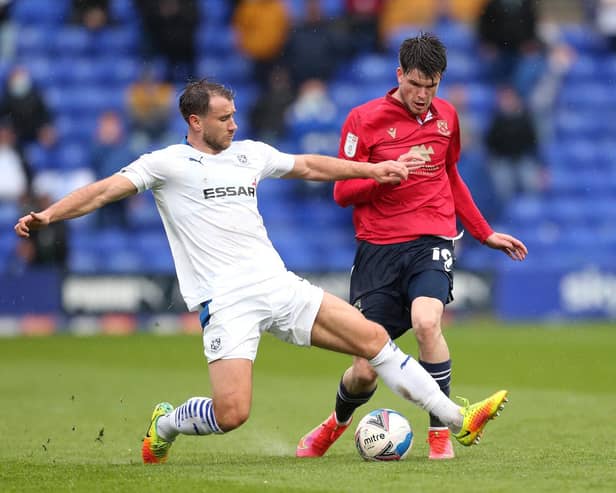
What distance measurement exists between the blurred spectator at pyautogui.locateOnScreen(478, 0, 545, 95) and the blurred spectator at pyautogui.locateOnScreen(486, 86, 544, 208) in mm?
627

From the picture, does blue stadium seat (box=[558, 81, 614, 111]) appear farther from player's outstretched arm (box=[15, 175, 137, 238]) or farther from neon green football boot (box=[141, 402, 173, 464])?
player's outstretched arm (box=[15, 175, 137, 238])

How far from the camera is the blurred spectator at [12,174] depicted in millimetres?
18547

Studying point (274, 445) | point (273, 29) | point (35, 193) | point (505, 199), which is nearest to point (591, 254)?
point (505, 199)

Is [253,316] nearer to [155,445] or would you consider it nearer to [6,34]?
[155,445]

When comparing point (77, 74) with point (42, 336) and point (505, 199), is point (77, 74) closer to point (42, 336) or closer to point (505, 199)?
point (42, 336)

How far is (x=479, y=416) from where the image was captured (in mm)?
7336

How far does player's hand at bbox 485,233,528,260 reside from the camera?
27.2ft

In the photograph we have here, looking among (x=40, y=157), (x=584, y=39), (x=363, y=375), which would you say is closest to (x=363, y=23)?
(x=584, y=39)

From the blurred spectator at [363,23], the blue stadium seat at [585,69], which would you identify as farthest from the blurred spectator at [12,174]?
the blue stadium seat at [585,69]

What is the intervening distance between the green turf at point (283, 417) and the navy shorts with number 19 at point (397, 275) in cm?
87

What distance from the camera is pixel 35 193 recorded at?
18094 mm

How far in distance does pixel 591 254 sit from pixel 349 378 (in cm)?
1303

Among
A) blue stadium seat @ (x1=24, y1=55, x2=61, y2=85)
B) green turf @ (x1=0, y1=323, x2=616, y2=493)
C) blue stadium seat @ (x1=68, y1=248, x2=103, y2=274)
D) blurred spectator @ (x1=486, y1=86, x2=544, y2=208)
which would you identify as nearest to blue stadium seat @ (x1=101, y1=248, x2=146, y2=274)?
blue stadium seat @ (x1=68, y1=248, x2=103, y2=274)

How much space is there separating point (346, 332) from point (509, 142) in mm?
12894
